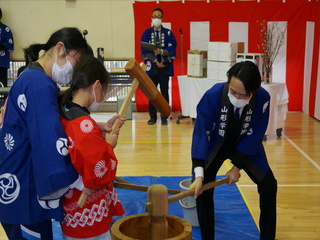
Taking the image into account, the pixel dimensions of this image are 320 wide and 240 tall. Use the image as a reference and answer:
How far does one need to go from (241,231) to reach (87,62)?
6.56 feet

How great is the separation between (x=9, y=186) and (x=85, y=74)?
0.53 m

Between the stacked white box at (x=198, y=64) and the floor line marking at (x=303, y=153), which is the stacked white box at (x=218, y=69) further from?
the floor line marking at (x=303, y=153)

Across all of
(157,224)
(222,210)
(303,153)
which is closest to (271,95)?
(303,153)

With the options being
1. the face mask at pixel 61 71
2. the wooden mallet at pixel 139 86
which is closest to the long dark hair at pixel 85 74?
the face mask at pixel 61 71

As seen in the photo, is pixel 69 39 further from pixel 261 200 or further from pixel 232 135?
pixel 261 200

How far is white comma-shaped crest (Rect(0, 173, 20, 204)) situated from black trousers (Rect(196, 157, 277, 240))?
4.21 feet

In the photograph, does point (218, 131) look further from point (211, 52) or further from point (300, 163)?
point (211, 52)

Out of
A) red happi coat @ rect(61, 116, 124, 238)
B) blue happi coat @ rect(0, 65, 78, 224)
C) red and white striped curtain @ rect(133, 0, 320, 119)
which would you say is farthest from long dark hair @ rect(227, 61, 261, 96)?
red and white striped curtain @ rect(133, 0, 320, 119)

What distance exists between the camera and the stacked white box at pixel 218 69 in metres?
6.64

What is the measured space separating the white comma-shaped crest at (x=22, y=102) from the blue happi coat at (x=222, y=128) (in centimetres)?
114

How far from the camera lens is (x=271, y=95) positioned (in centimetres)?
621

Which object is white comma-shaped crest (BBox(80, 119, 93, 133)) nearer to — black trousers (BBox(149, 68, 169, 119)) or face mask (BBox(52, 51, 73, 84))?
face mask (BBox(52, 51, 73, 84))

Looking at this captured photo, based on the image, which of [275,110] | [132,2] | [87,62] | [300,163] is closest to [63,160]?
[87,62]

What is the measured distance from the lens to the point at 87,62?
6.93 feet
